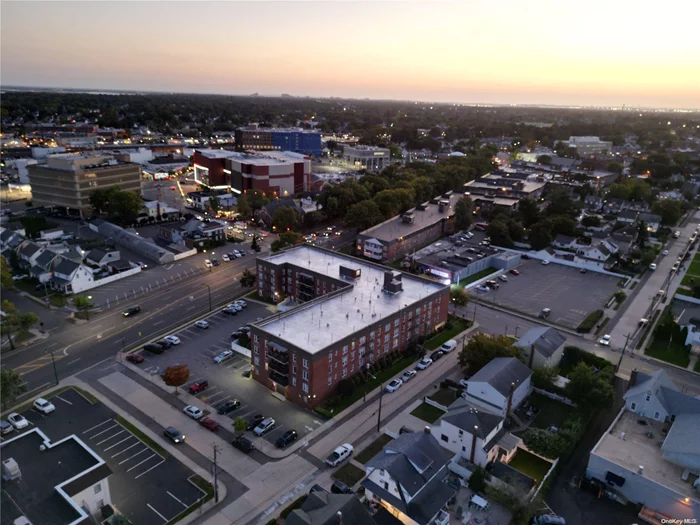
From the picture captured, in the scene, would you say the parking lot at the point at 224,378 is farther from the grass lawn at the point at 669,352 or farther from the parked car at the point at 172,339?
the grass lawn at the point at 669,352

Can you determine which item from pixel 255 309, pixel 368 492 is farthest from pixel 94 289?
pixel 368 492

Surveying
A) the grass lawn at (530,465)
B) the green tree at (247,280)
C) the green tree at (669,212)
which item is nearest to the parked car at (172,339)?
the green tree at (247,280)

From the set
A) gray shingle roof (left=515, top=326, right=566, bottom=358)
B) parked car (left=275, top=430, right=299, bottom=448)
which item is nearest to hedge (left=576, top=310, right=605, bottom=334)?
gray shingle roof (left=515, top=326, right=566, bottom=358)

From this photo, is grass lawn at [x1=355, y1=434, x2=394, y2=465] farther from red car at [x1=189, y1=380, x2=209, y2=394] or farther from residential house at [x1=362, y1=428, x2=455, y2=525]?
red car at [x1=189, y1=380, x2=209, y2=394]

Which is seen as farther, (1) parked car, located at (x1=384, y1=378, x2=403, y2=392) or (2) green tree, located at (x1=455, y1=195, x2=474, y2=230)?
(2) green tree, located at (x1=455, y1=195, x2=474, y2=230)

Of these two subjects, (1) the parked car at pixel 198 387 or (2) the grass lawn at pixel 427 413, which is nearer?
(2) the grass lawn at pixel 427 413

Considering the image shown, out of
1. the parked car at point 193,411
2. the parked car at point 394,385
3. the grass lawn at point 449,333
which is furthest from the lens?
the grass lawn at point 449,333

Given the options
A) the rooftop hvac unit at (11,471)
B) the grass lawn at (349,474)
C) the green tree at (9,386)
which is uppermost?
the rooftop hvac unit at (11,471)
